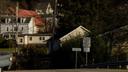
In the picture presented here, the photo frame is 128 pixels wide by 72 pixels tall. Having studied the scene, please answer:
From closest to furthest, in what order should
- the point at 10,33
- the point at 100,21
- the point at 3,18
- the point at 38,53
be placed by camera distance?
the point at 38,53, the point at 100,21, the point at 10,33, the point at 3,18

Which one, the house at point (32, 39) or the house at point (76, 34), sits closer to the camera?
the house at point (76, 34)

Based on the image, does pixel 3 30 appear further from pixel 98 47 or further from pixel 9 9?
pixel 98 47

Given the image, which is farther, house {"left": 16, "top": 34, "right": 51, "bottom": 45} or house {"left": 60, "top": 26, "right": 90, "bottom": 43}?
house {"left": 16, "top": 34, "right": 51, "bottom": 45}

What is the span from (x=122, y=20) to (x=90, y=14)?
1311 cm

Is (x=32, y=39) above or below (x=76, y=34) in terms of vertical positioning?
above

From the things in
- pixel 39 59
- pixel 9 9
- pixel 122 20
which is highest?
pixel 9 9

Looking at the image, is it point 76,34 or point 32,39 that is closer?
point 76,34

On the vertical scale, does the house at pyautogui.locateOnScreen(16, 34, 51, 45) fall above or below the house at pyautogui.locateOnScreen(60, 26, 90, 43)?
above

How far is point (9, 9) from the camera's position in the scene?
452ft

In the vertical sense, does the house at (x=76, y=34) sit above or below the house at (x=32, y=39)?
below

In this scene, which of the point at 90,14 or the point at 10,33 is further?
the point at 10,33

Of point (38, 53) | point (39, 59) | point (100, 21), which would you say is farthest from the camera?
point (100, 21)

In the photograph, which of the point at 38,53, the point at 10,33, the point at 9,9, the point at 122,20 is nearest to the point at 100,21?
the point at 122,20

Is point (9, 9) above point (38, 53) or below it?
above
